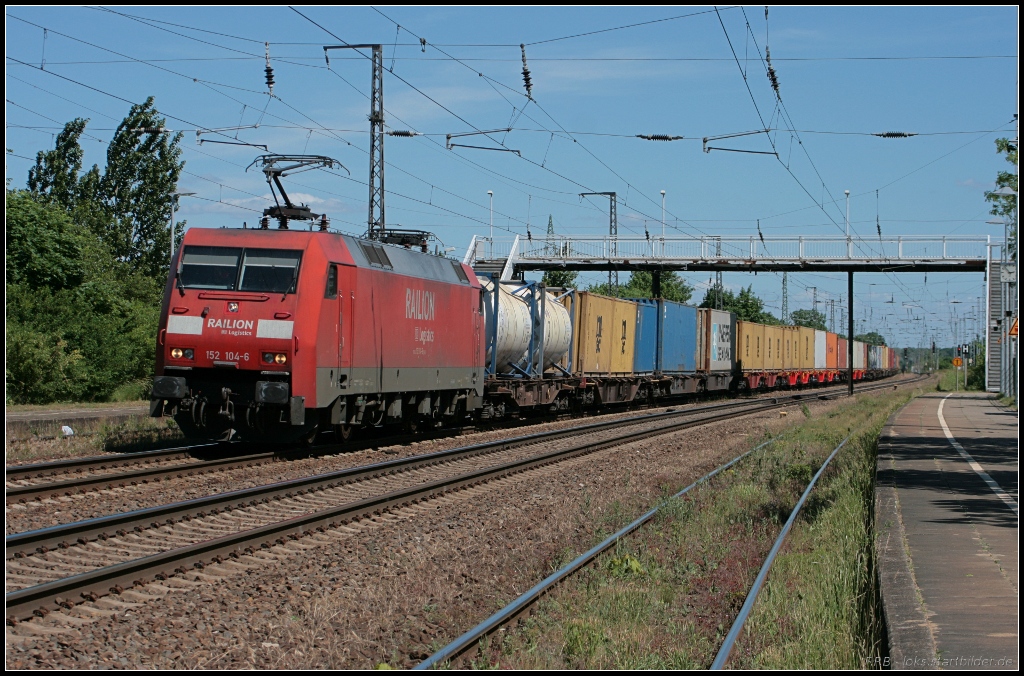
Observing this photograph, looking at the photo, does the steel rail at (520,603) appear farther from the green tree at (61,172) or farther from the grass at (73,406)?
the green tree at (61,172)

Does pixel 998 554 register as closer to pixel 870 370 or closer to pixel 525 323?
pixel 525 323

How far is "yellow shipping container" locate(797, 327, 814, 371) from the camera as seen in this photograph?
60938 mm

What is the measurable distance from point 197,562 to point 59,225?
27.5 meters

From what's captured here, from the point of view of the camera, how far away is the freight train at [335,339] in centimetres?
1451

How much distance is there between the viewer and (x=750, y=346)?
160ft

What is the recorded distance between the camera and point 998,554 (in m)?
9.14

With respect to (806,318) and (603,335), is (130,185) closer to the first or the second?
(603,335)

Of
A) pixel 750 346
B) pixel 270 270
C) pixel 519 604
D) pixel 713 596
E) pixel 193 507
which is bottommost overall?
pixel 713 596

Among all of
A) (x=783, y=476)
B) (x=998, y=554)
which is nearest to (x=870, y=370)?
(x=783, y=476)

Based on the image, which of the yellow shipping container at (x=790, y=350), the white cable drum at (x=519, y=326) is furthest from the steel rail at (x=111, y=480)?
the yellow shipping container at (x=790, y=350)

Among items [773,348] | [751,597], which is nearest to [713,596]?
[751,597]

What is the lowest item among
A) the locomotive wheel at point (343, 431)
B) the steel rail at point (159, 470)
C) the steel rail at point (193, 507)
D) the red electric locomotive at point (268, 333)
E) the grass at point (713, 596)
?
the grass at point (713, 596)

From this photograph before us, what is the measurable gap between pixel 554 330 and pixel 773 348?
102 feet

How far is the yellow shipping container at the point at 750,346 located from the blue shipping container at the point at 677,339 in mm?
7717
